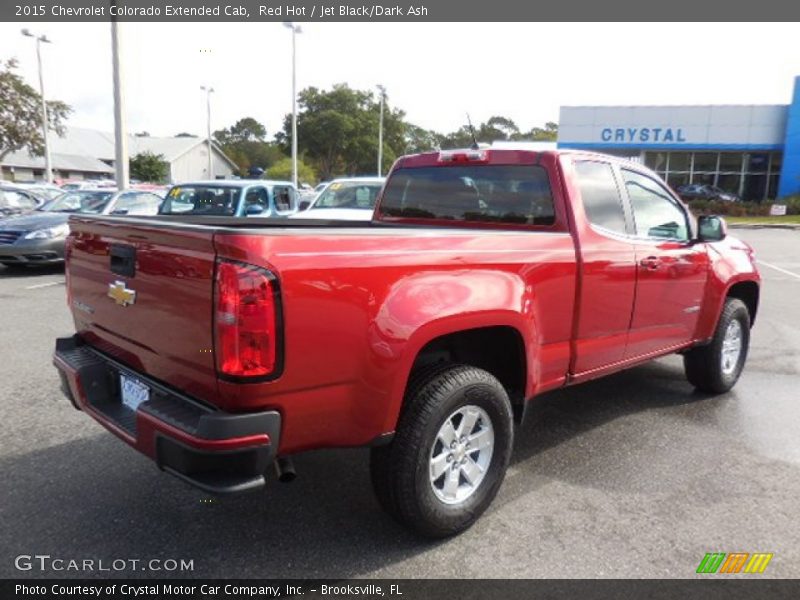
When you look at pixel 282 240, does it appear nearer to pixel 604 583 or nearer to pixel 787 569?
pixel 604 583

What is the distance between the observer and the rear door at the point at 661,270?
4.11 meters

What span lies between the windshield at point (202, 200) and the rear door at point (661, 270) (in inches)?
294

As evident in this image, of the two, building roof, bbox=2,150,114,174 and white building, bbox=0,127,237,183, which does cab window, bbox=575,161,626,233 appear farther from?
building roof, bbox=2,150,114,174

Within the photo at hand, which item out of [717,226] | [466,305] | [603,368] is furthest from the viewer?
[717,226]

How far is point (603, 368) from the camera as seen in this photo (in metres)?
3.95

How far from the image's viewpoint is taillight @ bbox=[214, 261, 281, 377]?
224 centimetres

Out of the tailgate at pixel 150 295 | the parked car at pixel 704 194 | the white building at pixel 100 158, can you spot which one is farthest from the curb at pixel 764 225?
the white building at pixel 100 158

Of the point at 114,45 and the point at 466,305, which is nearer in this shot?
the point at 466,305

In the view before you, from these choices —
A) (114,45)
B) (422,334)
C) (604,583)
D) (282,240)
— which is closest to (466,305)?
(422,334)

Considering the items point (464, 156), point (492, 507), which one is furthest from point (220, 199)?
point (492, 507)

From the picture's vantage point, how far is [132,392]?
2.87m

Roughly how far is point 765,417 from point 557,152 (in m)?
2.74

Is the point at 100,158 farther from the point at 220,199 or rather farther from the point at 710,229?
the point at 710,229

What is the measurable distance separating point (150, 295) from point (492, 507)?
2.03 m
